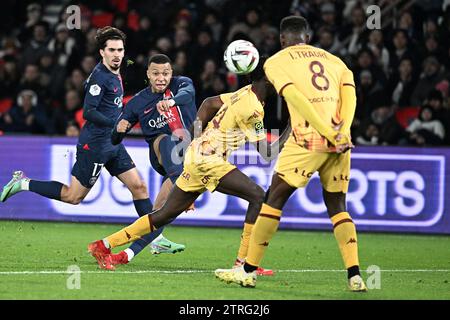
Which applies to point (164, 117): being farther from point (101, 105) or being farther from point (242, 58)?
point (242, 58)

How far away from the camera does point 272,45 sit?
59.0 feet

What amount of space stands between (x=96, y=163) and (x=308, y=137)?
3.65 metres

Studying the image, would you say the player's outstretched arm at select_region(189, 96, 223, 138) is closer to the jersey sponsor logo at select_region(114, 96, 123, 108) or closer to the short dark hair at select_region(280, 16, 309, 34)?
the short dark hair at select_region(280, 16, 309, 34)

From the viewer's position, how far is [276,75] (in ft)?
28.2

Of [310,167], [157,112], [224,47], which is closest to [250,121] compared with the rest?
[310,167]

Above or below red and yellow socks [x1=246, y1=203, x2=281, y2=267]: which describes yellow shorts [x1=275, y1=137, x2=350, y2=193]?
above

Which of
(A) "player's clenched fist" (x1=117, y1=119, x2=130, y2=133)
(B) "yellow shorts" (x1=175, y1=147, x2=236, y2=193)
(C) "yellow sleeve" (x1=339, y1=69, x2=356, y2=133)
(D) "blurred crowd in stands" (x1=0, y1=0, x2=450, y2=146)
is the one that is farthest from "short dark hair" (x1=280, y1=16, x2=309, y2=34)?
(D) "blurred crowd in stands" (x1=0, y1=0, x2=450, y2=146)

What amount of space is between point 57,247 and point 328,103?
4766 mm

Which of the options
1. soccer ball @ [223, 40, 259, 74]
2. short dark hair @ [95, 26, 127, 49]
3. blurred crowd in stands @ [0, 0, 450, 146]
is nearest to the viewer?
soccer ball @ [223, 40, 259, 74]

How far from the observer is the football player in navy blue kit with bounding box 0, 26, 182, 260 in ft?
36.9

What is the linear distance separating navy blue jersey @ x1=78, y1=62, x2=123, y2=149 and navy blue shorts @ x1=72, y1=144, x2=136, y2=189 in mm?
89

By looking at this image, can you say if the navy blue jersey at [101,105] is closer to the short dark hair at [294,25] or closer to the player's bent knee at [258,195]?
the player's bent knee at [258,195]

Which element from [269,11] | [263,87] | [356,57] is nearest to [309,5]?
[269,11]

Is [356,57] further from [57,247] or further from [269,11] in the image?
[57,247]
